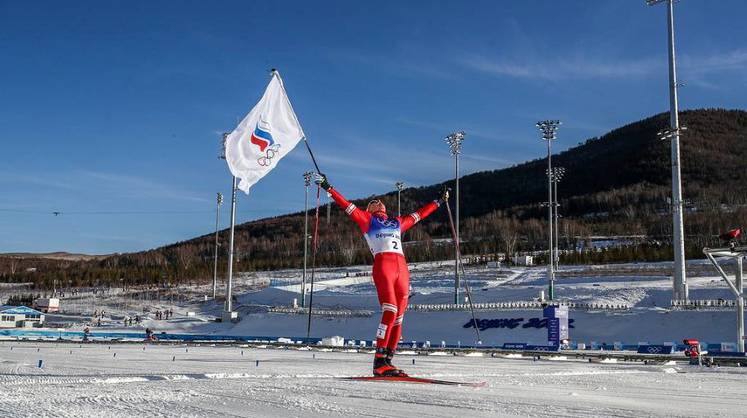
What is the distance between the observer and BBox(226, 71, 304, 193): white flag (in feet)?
43.5

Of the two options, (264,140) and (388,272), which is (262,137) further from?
(388,272)

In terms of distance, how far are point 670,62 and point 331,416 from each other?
40.1 metres

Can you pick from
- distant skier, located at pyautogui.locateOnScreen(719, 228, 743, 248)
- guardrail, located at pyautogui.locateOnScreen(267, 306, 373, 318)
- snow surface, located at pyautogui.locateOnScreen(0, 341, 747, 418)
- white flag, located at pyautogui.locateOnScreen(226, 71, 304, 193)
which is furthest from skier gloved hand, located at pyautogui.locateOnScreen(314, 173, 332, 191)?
guardrail, located at pyautogui.locateOnScreen(267, 306, 373, 318)

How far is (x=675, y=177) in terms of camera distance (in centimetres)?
3938

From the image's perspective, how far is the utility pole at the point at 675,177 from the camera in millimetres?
38500

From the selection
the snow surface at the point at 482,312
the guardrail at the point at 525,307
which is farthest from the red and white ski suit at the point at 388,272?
the guardrail at the point at 525,307

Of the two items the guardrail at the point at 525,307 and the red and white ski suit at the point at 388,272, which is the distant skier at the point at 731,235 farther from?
the guardrail at the point at 525,307

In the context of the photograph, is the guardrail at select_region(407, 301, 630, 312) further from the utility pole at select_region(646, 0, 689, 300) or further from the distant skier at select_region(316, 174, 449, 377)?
the distant skier at select_region(316, 174, 449, 377)

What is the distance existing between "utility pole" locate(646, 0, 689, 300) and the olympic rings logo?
100 ft

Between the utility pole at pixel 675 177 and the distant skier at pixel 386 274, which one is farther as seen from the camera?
the utility pole at pixel 675 177

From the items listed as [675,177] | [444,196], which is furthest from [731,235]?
[675,177]

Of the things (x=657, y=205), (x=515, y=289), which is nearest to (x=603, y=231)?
(x=657, y=205)

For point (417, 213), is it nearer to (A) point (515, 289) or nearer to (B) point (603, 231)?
(A) point (515, 289)

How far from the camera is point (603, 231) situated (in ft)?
493
